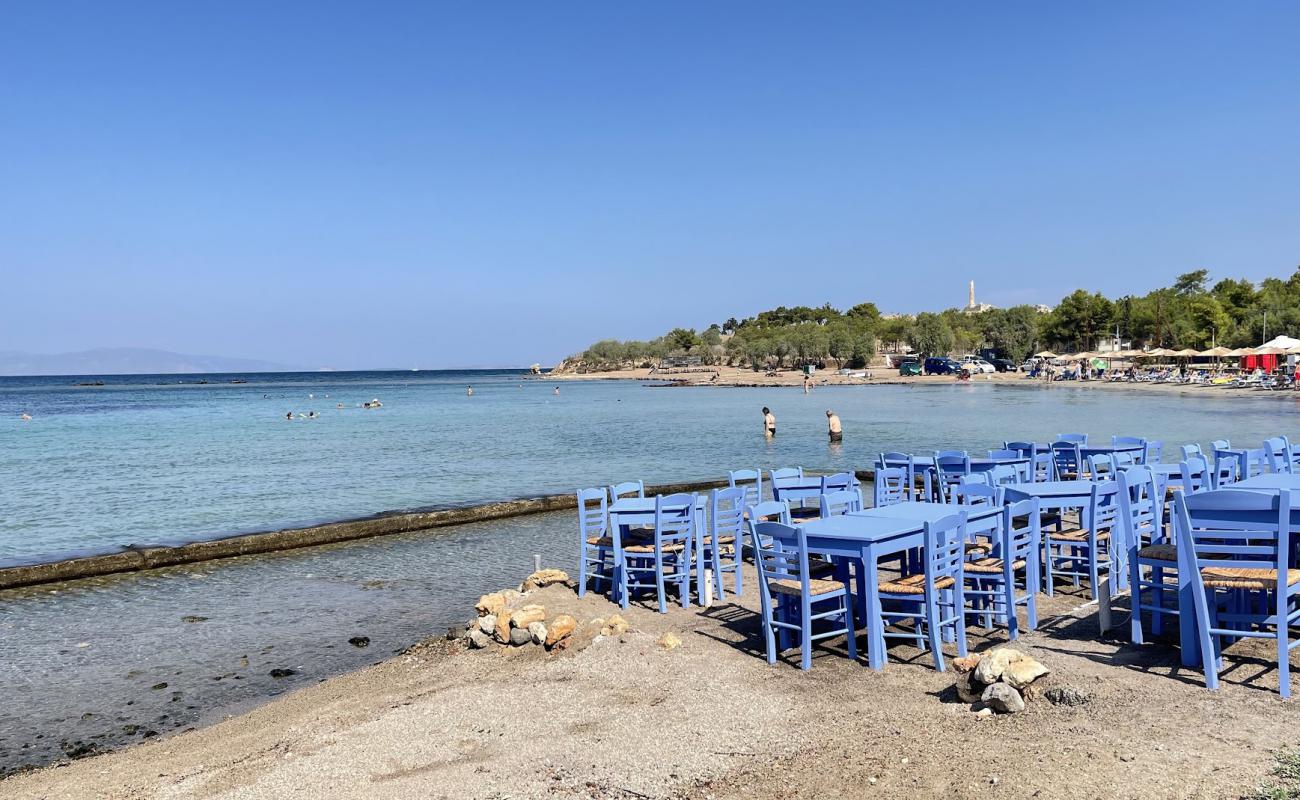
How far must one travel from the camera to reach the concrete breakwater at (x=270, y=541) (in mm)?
12625

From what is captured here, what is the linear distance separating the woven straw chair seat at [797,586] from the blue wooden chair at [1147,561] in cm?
201

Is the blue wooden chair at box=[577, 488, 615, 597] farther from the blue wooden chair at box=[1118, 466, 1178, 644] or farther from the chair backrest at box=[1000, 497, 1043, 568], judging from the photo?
the blue wooden chair at box=[1118, 466, 1178, 644]

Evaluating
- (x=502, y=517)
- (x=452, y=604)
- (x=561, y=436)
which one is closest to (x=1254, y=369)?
(x=561, y=436)

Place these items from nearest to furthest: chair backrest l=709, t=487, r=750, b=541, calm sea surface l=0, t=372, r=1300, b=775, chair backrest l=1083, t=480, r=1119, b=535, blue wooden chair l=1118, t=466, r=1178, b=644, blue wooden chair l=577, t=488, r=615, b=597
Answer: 1. blue wooden chair l=1118, t=466, r=1178, b=644
2. chair backrest l=1083, t=480, r=1119, b=535
3. calm sea surface l=0, t=372, r=1300, b=775
4. chair backrest l=709, t=487, r=750, b=541
5. blue wooden chair l=577, t=488, r=615, b=597

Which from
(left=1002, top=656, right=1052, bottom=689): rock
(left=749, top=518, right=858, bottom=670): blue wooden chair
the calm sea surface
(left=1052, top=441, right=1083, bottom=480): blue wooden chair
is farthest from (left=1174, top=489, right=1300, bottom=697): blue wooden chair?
(left=1052, top=441, right=1083, bottom=480): blue wooden chair

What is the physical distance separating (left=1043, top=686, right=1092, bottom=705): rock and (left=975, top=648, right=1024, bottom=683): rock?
27 cm

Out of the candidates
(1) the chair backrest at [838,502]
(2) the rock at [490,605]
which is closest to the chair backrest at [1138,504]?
(1) the chair backrest at [838,502]

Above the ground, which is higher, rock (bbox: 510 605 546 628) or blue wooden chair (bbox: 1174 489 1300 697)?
blue wooden chair (bbox: 1174 489 1300 697)

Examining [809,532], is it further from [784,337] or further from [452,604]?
[784,337]

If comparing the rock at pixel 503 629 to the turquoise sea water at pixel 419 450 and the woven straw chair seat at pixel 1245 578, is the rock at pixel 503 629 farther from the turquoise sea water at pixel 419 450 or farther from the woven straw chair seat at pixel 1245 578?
the turquoise sea water at pixel 419 450

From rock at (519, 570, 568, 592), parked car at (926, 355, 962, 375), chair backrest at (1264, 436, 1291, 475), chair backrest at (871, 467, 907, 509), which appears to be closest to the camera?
rock at (519, 570, 568, 592)

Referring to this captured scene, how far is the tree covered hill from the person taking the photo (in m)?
81.4

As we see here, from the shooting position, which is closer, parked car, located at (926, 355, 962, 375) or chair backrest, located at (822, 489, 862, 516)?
chair backrest, located at (822, 489, 862, 516)

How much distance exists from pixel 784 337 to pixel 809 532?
12293 cm
